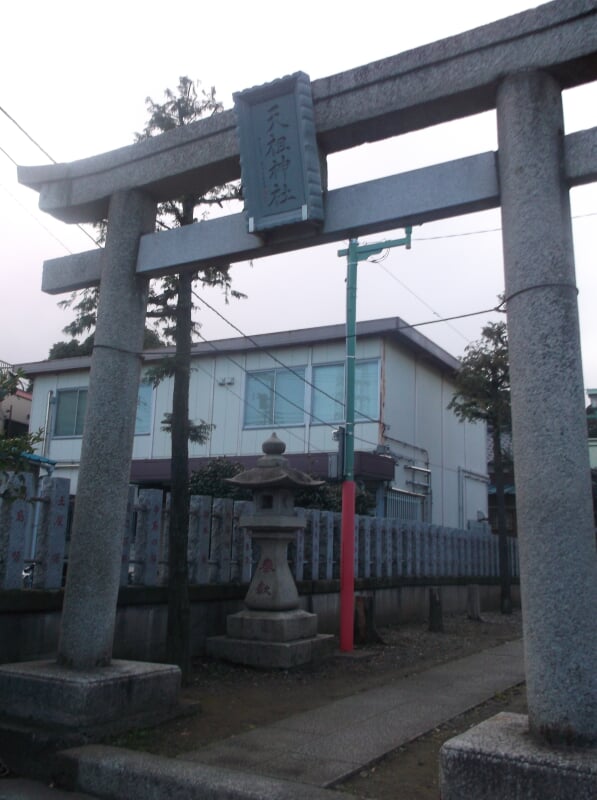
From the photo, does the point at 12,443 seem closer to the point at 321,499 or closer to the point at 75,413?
the point at 321,499

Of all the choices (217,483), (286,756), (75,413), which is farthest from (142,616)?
(75,413)

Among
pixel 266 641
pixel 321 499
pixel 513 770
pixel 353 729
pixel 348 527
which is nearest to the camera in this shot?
pixel 513 770

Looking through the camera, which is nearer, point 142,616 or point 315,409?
point 142,616

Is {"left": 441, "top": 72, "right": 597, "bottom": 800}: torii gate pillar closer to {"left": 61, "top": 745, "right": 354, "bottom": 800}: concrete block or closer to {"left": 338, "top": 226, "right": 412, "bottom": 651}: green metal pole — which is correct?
{"left": 61, "top": 745, "right": 354, "bottom": 800}: concrete block

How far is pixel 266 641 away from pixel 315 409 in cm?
976

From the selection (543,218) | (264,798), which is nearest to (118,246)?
(543,218)

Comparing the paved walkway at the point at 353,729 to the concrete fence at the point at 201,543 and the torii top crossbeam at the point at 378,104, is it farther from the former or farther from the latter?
the torii top crossbeam at the point at 378,104

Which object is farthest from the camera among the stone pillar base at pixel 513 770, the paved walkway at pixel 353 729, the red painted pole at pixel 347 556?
the red painted pole at pixel 347 556

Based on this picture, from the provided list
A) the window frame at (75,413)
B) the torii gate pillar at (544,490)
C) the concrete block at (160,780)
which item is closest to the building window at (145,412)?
the window frame at (75,413)

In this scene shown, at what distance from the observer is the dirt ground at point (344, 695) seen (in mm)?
5020

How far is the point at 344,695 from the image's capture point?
26.0 ft

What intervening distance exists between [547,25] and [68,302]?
20.0 feet

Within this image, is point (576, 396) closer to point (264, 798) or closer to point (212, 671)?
point (264, 798)

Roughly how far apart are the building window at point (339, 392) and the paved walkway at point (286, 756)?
34.9 feet
